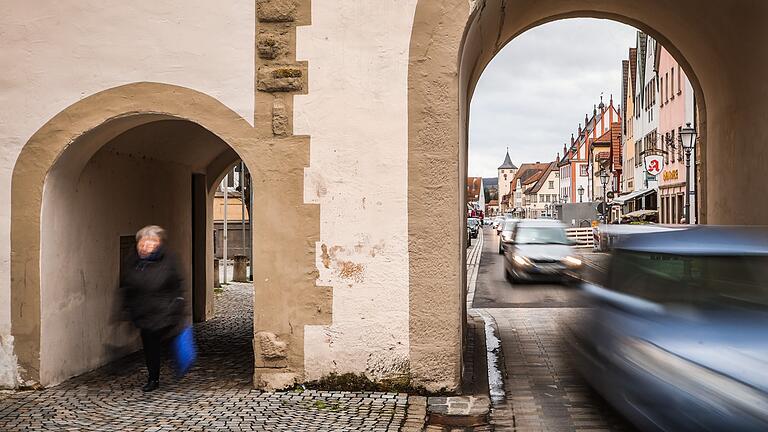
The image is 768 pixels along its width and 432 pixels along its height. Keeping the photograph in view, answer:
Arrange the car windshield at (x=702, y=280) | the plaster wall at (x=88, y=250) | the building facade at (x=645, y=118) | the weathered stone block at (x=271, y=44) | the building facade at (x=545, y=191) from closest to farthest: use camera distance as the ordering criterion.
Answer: the car windshield at (x=702, y=280), the weathered stone block at (x=271, y=44), the plaster wall at (x=88, y=250), the building facade at (x=645, y=118), the building facade at (x=545, y=191)

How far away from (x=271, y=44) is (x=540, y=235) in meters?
17.0

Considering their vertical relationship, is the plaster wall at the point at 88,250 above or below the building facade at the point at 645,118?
below

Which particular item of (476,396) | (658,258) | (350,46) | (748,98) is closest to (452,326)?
(476,396)

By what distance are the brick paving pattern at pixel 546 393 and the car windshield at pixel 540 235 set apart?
11763mm

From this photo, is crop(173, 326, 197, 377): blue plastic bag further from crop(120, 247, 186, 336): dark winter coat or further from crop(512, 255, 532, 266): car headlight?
crop(512, 255, 532, 266): car headlight

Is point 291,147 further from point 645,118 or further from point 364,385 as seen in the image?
point 645,118

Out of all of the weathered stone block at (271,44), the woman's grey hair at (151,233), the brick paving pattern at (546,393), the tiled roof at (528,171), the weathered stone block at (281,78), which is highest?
the tiled roof at (528,171)

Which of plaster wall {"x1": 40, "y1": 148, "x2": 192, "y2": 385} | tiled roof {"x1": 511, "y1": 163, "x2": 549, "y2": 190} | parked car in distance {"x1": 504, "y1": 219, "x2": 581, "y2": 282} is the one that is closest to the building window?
parked car in distance {"x1": 504, "y1": 219, "x2": 581, "y2": 282}

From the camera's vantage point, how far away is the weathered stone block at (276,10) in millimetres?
8070

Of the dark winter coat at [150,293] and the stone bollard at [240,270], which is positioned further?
the stone bollard at [240,270]

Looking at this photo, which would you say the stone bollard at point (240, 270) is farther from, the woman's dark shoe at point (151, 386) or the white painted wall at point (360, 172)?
the white painted wall at point (360, 172)

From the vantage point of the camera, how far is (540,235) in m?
23.9

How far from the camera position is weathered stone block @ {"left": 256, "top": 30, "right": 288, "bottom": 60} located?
26.5 ft

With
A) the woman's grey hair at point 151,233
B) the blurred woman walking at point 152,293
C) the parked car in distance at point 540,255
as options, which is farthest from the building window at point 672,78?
the blurred woman walking at point 152,293
